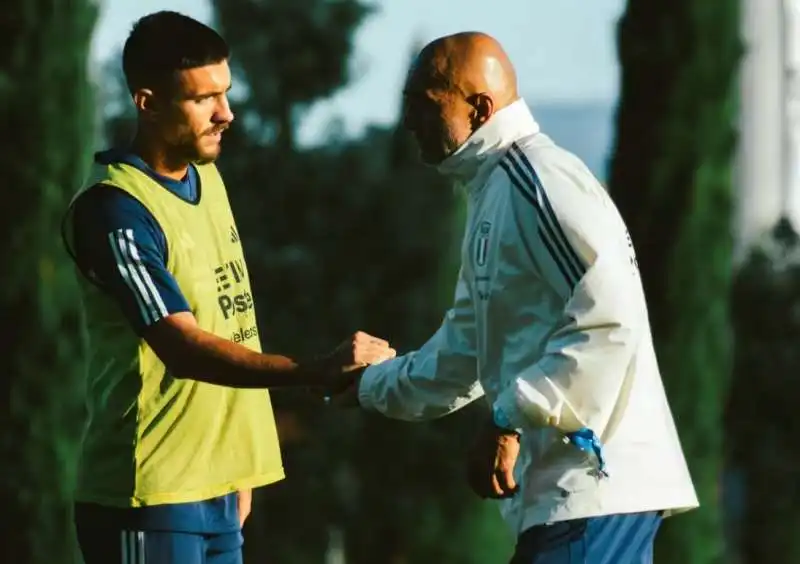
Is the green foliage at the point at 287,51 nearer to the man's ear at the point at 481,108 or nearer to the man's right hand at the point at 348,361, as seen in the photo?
the man's right hand at the point at 348,361

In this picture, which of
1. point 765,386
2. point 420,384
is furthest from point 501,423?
point 765,386

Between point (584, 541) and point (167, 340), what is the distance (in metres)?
1.00

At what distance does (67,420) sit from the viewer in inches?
341

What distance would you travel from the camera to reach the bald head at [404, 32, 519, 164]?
409cm

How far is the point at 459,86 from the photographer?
409cm

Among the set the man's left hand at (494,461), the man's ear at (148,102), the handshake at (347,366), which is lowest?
the man's left hand at (494,461)

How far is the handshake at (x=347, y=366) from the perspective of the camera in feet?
14.4

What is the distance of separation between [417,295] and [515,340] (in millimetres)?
7078

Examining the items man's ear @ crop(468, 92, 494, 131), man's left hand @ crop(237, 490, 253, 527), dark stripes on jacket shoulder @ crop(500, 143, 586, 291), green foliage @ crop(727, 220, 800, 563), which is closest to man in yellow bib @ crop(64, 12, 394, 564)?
man's left hand @ crop(237, 490, 253, 527)

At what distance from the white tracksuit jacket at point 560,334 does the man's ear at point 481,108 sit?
30 mm

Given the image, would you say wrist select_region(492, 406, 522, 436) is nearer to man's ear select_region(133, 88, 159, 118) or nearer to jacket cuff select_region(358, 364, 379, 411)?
jacket cuff select_region(358, 364, 379, 411)

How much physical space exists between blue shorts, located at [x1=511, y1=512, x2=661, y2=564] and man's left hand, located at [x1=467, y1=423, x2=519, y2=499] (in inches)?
4.5

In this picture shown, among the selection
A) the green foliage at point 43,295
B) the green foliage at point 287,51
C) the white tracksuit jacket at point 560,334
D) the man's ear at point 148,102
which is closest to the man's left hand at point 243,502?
the white tracksuit jacket at point 560,334

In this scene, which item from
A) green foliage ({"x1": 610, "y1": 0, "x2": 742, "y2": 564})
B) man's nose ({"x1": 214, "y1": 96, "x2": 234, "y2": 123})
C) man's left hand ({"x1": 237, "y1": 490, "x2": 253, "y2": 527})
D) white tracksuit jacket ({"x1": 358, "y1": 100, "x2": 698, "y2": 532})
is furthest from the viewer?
green foliage ({"x1": 610, "y1": 0, "x2": 742, "y2": 564})
